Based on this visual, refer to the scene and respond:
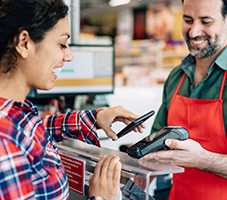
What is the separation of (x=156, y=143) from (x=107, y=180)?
10.1 inches

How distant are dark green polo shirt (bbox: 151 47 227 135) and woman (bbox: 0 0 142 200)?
736mm

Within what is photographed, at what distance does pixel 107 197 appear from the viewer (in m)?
1.03

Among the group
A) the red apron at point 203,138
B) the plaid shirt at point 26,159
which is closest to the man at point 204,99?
the red apron at point 203,138

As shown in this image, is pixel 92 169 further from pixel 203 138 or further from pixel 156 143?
pixel 203 138

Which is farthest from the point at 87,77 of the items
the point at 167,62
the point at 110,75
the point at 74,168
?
the point at 167,62

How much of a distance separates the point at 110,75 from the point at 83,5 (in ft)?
43.2

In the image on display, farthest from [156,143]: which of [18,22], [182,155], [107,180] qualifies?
[18,22]

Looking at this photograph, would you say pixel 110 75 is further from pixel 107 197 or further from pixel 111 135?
pixel 107 197

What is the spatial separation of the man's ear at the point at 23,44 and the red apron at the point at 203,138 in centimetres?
89

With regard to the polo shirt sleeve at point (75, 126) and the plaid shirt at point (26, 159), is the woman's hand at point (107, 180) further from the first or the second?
the polo shirt sleeve at point (75, 126)

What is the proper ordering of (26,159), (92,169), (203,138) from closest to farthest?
1. (26,159)
2. (92,169)
3. (203,138)

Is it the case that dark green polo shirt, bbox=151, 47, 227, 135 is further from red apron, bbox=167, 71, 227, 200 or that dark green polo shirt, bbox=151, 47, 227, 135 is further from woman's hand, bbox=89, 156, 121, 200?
woman's hand, bbox=89, 156, 121, 200

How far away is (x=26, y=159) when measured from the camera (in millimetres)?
889

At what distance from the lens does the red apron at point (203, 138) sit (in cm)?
159
